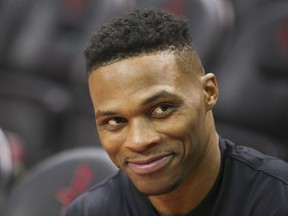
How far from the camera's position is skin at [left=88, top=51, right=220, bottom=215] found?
777mm

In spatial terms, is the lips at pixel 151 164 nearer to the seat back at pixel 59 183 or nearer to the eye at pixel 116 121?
the eye at pixel 116 121

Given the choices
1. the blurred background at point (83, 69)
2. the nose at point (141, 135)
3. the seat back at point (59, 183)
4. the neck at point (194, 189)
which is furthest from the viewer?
the blurred background at point (83, 69)

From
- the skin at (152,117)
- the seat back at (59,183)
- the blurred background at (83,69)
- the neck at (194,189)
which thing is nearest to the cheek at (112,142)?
the skin at (152,117)

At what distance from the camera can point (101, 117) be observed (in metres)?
0.81

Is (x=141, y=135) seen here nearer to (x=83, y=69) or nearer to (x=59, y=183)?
(x=59, y=183)

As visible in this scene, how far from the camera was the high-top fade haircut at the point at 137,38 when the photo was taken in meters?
0.79

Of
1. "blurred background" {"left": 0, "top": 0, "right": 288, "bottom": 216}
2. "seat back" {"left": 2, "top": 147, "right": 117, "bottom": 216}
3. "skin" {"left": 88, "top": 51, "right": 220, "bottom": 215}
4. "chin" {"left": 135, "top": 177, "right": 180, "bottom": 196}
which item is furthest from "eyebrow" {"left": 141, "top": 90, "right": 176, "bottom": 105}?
"blurred background" {"left": 0, "top": 0, "right": 288, "bottom": 216}

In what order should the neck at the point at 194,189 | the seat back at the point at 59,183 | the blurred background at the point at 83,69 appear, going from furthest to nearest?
the blurred background at the point at 83,69
the seat back at the point at 59,183
the neck at the point at 194,189

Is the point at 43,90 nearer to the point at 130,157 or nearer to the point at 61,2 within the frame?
the point at 61,2

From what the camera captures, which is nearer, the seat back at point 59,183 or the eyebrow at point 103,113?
the eyebrow at point 103,113

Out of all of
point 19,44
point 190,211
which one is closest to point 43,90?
point 19,44

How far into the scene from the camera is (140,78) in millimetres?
778

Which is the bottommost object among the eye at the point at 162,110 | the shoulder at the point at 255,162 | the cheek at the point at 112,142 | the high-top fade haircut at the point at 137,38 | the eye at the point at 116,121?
the shoulder at the point at 255,162

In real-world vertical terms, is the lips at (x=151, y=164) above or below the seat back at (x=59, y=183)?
above
